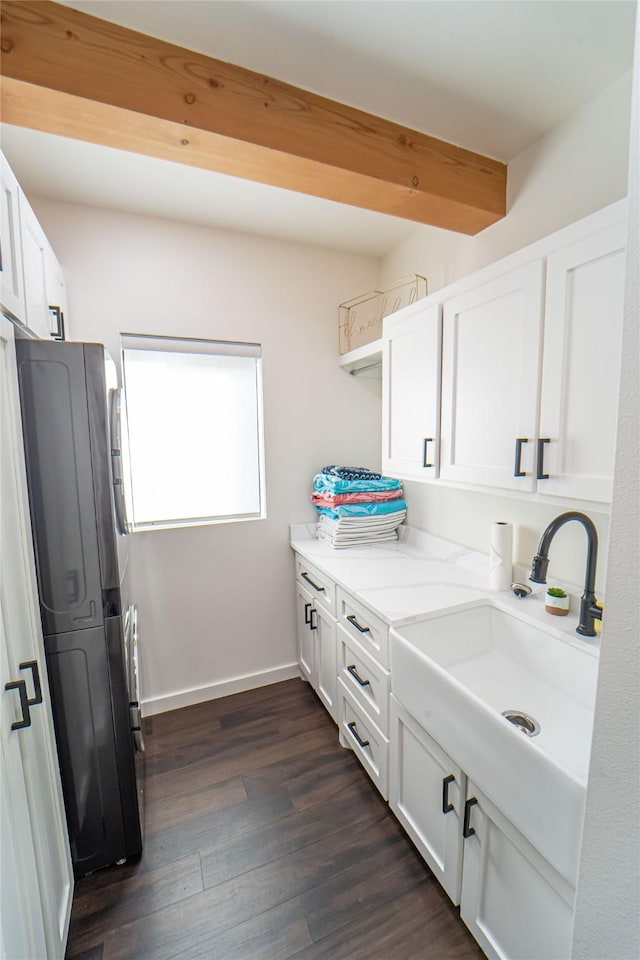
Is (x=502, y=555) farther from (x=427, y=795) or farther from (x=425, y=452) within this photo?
(x=427, y=795)

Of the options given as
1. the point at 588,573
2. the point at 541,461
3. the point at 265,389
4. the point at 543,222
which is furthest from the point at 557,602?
the point at 265,389

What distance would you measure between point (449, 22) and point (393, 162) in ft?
1.21

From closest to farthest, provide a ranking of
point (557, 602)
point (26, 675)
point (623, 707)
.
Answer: point (623, 707), point (26, 675), point (557, 602)

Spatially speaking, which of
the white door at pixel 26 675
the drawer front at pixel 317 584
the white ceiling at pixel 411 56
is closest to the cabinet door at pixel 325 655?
the drawer front at pixel 317 584

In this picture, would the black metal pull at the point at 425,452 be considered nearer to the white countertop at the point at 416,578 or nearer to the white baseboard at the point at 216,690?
the white countertop at the point at 416,578

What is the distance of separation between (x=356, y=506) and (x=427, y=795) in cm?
130

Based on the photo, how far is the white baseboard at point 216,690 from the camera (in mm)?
2211

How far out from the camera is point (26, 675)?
3.41 feet

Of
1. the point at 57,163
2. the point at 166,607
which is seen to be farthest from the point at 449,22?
the point at 166,607

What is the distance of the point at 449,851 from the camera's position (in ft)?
3.94

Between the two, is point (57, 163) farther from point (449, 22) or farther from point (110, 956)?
point (110, 956)

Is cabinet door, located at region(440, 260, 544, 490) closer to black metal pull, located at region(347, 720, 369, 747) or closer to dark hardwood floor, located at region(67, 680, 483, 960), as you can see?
black metal pull, located at region(347, 720, 369, 747)

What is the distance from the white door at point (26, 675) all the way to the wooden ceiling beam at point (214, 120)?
2.12 feet

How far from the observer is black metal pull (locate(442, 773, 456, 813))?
1.13 m
